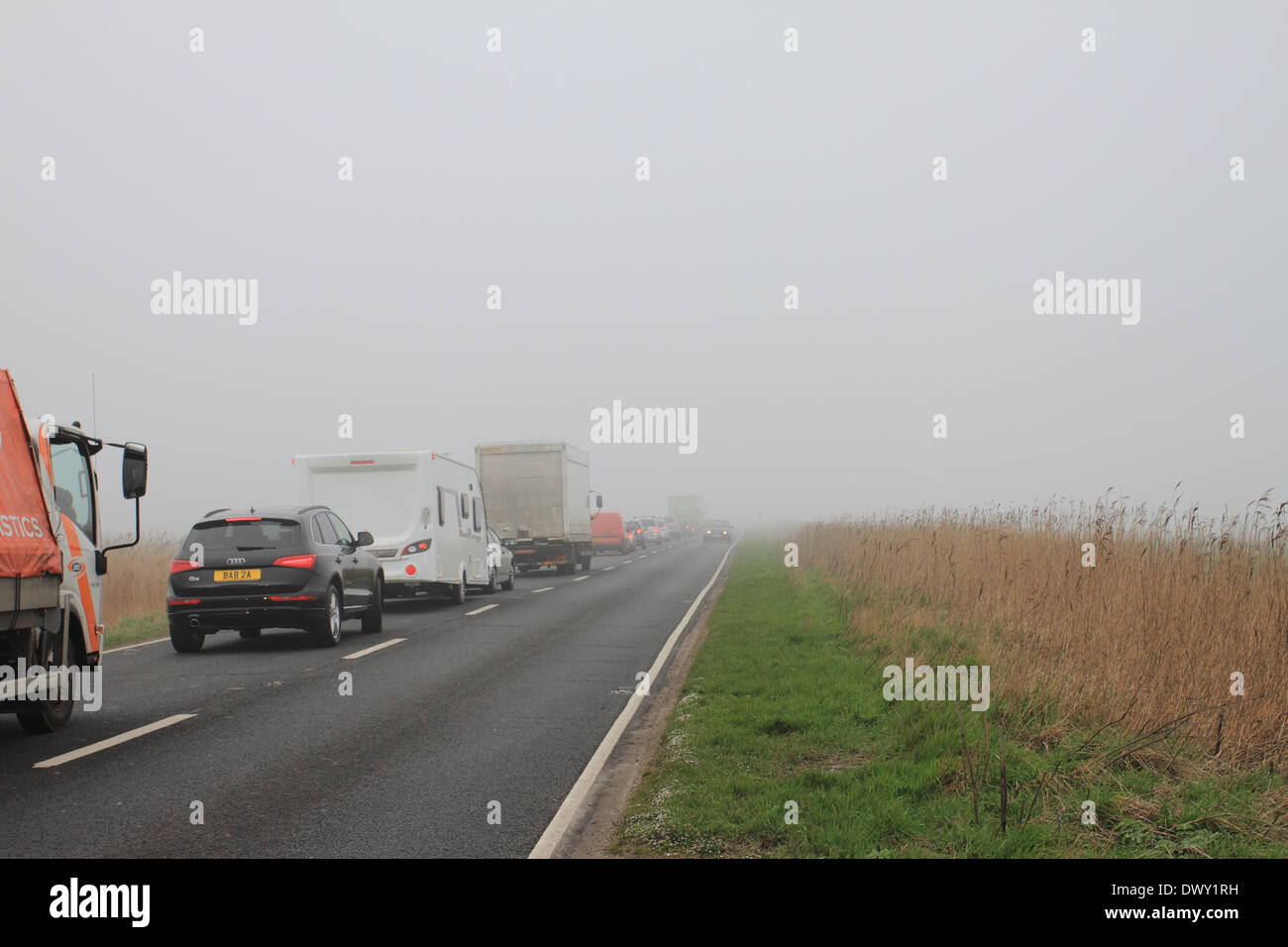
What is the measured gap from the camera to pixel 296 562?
44.4 ft

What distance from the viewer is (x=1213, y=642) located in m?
7.78

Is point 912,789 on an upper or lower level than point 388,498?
lower

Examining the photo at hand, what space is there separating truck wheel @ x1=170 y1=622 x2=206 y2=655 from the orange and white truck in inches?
191

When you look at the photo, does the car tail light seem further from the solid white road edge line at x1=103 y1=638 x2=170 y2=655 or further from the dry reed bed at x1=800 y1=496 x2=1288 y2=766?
the dry reed bed at x1=800 y1=496 x2=1288 y2=766

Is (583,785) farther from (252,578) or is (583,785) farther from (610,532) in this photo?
(610,532)

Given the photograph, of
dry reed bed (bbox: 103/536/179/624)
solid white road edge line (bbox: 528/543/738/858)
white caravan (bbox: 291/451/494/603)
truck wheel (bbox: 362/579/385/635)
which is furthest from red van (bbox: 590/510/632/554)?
solid white road edge line (bbox: 528/543/738/858)

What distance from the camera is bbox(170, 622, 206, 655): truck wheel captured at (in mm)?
13695

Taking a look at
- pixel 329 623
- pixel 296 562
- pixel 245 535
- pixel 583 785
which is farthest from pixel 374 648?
pixel 583 785

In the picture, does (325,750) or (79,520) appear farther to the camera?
(79,520)

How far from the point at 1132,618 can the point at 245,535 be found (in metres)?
10.6

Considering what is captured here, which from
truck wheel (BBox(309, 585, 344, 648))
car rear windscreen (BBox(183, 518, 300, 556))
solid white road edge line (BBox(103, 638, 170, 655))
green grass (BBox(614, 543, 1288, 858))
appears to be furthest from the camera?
solid white road edge line (BBox(103, 638, 170, 655))

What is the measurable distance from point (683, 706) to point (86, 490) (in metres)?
5.50

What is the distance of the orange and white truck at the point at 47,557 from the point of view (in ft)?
24.2
